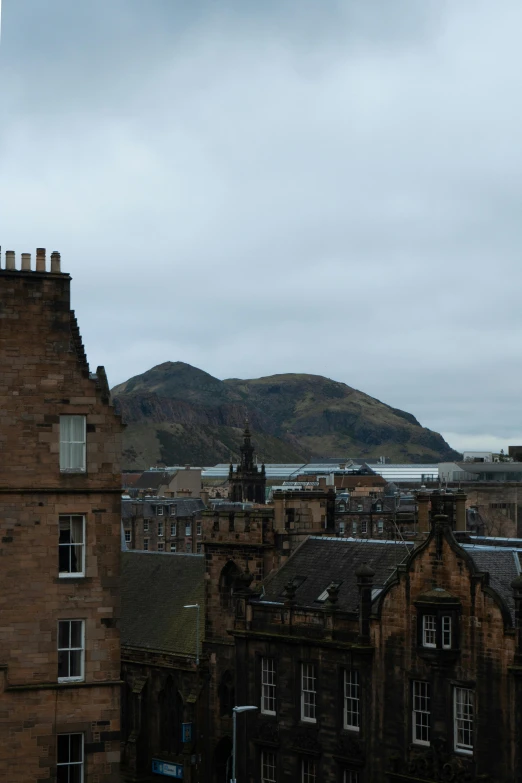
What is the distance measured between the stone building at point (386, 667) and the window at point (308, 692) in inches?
2.3

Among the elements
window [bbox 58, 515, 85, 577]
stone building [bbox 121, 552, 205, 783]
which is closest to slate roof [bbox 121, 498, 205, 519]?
stone building [bbox 121, 552, 205, 783]

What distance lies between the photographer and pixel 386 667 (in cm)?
4812

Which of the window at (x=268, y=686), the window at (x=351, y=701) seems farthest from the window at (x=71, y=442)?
the window at (x=268, y=686)

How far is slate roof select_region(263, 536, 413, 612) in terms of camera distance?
53594 mm

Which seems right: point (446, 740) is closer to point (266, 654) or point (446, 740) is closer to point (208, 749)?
point (266, 654)

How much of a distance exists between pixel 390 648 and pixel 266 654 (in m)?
8.09

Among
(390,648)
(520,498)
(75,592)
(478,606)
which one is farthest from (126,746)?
(520,498)

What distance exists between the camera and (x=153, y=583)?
8106 centimetres

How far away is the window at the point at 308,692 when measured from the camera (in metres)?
51.4

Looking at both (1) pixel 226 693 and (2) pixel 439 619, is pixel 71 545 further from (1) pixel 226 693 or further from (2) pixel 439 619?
(1) pixel 226 693

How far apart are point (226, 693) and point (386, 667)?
1761 cm

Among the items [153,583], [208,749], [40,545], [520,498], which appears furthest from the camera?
[520,498]

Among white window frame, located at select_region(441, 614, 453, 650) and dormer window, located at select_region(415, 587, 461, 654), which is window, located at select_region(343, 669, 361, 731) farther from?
white window frame, located at select_region(441, 614, 453, 650)

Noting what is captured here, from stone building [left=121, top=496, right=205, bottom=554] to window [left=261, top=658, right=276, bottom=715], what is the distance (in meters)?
98.9
